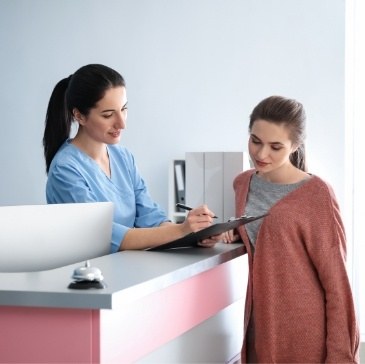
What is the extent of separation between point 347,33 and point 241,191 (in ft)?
9.53

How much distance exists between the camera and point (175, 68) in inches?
212

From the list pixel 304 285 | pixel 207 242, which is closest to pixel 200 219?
pixel 207 242

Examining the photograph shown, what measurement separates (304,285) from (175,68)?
3.36 meters

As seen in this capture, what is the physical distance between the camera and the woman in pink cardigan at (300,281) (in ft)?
7.23

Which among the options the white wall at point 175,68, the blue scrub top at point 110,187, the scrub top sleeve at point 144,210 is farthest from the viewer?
the white wall at point 175,68

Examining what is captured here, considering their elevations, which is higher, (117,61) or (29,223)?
(117,61)

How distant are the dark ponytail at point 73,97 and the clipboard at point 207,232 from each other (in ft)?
2.12

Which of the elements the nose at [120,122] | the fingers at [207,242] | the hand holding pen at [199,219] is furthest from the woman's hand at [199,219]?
the nose at [120,122]

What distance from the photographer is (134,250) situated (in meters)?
2.35

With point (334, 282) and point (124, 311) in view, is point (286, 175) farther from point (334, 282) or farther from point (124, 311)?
point (124, 311)

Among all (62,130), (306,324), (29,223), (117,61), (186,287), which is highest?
(117,61)

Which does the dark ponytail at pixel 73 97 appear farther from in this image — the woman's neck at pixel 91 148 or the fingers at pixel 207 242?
the fingers at pixel 207 242

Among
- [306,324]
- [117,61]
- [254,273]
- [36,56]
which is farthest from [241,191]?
[36,56]

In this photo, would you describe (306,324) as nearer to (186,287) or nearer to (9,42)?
(186,287)
